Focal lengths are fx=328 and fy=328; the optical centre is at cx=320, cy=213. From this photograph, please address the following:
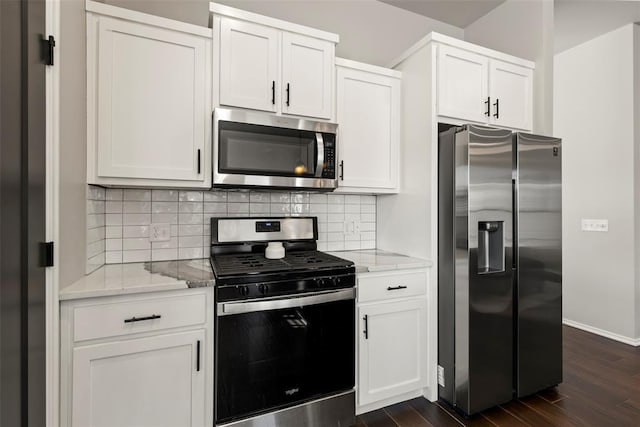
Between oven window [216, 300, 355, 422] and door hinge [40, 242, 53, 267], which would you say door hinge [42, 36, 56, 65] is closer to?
door hinge [40, 242, 53, 267]

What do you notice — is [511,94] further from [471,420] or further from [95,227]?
[95,227]

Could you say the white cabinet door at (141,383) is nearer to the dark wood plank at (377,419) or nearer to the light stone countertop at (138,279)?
the light stone countertop at (138,279)

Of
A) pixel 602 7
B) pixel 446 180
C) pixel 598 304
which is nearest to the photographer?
pixel 446 180

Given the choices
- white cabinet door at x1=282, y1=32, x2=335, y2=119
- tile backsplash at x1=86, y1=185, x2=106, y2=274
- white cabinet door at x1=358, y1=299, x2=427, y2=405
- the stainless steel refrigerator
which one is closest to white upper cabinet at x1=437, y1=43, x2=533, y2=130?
the stainless steel refrigerator

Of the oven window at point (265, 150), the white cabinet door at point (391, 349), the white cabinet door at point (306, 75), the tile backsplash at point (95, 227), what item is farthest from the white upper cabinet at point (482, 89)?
the tile backsplash at point (95, 227)

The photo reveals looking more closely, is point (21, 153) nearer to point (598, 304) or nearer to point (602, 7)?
point (602, 7)

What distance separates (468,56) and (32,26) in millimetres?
2334

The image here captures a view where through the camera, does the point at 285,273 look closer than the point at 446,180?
Yes

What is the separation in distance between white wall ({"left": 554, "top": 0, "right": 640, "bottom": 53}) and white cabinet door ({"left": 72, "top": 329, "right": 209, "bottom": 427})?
3.85 meters

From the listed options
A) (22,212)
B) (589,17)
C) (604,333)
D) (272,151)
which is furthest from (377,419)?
(589,17)

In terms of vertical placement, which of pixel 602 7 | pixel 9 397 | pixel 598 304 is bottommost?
pixel 598 304

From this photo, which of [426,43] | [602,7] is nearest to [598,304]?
[602,7]

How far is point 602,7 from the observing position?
2814mm

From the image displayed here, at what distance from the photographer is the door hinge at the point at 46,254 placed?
1212 millimetres
